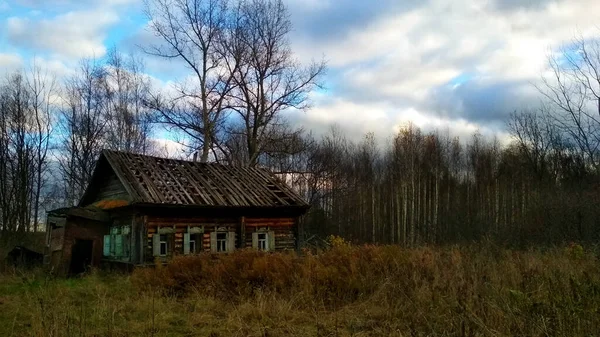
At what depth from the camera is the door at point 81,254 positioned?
62.6 feet

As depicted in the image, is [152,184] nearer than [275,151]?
Yes

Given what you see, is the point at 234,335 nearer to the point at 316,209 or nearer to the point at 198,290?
the point at 198,290

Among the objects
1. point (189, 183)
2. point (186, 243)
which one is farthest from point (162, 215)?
point (189, 183)

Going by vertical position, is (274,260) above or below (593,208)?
below

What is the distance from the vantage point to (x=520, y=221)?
2077cm

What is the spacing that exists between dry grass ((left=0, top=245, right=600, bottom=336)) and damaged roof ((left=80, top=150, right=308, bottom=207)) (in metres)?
6.69

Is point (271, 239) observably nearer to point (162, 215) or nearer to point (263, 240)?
point (263, 240)

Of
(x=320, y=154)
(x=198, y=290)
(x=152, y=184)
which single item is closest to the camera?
(x=198, y=290)

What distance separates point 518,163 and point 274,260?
42.9 m

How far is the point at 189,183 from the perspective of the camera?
20.2 m

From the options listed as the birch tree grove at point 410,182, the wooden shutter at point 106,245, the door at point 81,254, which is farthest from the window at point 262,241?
the birch tree grove at point 410,182

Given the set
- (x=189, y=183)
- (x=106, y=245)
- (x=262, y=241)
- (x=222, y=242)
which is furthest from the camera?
(x=262, y=241)

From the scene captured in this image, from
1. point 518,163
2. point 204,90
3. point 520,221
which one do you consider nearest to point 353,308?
point 520,221

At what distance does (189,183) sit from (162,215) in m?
2.19
